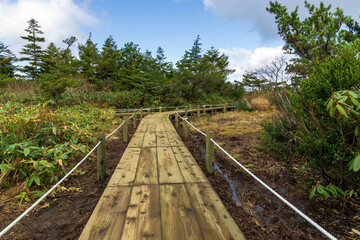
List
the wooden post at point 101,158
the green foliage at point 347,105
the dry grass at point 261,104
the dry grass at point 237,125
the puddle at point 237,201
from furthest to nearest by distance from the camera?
the dry grass at point 261,104, the dry grass at point 237,125, the wooden post at point 101,158, the puddle at point 237,201, the green foliage at point 347,105

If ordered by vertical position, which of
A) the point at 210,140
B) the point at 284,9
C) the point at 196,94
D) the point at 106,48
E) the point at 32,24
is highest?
the point at 32,24

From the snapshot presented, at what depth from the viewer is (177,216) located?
2.06 metres

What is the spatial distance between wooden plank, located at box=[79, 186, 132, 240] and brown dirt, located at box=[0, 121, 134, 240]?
1.26 feet

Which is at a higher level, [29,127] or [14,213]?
[29,127]

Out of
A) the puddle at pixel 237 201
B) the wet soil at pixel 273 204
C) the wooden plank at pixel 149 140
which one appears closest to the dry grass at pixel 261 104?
the wet soil at pixel 273 204

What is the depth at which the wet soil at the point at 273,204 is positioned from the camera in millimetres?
2393

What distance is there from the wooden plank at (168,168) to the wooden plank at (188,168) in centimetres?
9

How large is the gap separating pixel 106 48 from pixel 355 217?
2997cm

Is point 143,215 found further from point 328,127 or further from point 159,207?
point 328,127

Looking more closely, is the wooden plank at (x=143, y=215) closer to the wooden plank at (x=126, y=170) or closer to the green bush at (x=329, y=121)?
the wooden plank at (x=126, y=170)

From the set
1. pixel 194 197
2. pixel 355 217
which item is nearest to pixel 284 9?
pixel 355 217

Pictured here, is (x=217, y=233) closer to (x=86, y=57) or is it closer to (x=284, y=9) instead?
(x=284, y=9)

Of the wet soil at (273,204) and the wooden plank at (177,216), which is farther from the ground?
the wooden plank at (177,216)

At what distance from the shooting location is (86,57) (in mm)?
24109
